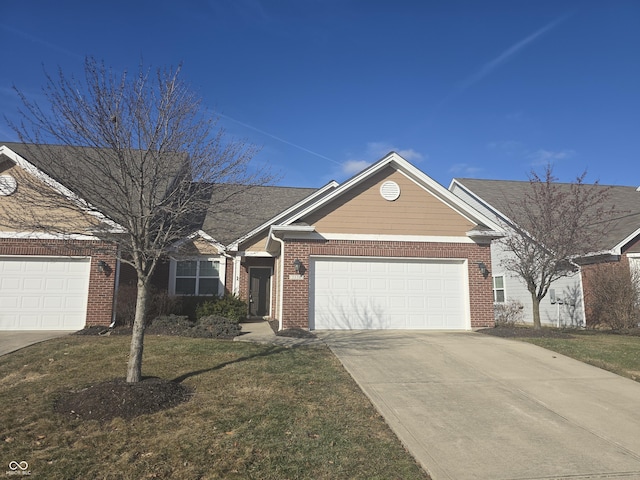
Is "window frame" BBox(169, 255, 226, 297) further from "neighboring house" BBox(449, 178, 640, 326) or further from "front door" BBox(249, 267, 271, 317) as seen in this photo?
"neighboring house" BBox(449, 178, 640, 326)

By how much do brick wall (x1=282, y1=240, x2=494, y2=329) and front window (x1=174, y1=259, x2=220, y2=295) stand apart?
5510 millimetres

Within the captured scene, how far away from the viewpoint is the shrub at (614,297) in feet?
47.9

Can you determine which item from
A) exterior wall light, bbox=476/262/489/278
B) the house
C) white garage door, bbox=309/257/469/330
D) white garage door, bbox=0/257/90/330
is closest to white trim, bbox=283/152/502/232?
exterior wall light, bbox=476/262/489/278

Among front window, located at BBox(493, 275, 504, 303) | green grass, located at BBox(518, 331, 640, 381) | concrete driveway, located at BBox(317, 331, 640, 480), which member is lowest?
concrete driveway, located at BBox(317, 331, 640, 480)

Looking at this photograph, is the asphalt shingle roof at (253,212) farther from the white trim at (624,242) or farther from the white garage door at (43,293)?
the white trim at (624,242)

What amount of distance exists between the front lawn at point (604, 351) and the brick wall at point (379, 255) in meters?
2.10

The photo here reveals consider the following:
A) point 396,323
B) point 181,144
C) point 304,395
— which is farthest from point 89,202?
point 396,323

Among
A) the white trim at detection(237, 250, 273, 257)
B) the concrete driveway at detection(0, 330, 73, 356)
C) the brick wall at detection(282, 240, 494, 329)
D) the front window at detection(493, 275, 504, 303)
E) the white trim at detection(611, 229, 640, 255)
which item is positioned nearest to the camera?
the concrete driveway at detection(0, 330, 73, 356)

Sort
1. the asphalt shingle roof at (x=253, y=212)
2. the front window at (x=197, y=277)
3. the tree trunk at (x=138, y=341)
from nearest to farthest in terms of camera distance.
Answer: the tree trunk at (x=138, y=341) → the asphalt shingle roof at (x=253, y=212) → the front window at (x=197, y=277)

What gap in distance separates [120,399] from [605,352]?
10.3 meters

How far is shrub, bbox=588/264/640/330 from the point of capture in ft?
47.9

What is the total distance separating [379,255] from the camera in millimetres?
13094

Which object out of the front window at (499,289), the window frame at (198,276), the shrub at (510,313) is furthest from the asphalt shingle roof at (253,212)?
the front window at (499,289)

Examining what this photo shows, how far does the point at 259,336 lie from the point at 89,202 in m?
6.19
